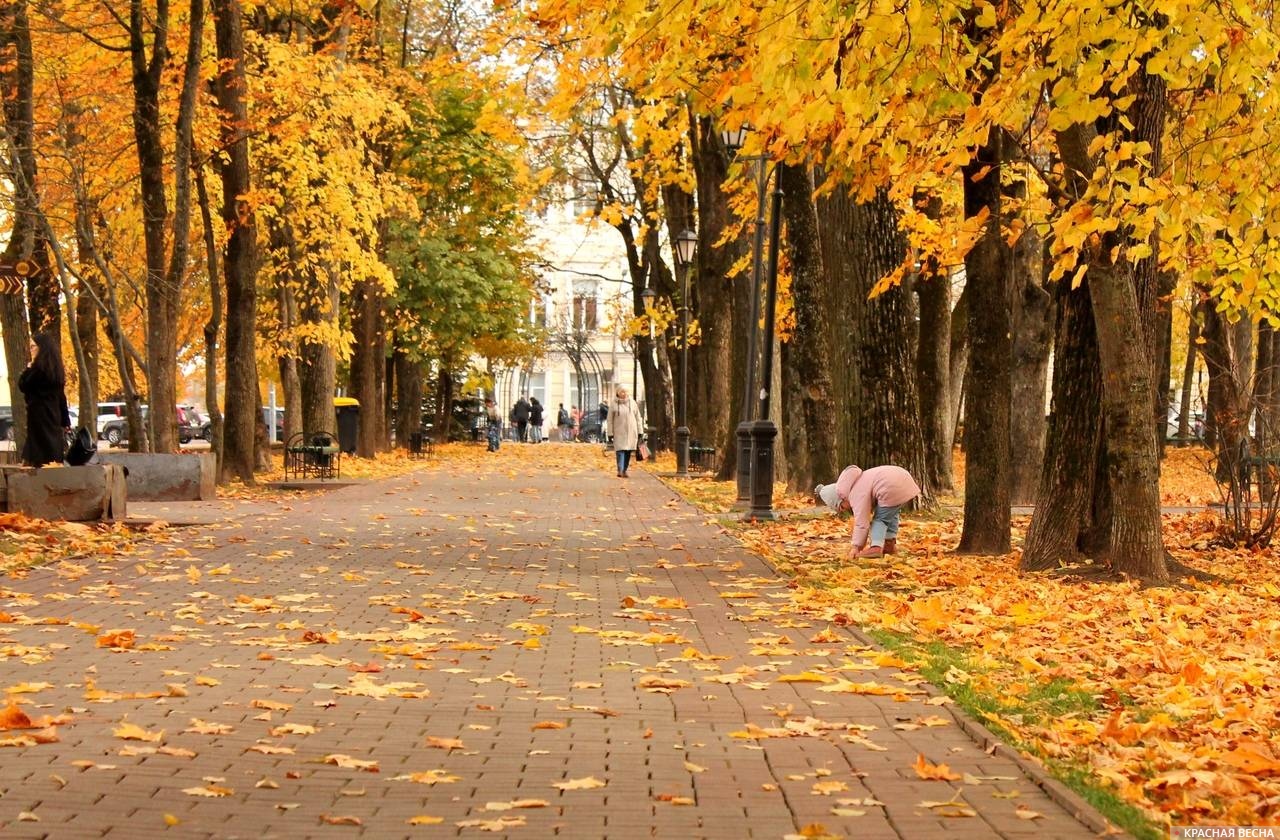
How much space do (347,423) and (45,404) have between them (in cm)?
2100

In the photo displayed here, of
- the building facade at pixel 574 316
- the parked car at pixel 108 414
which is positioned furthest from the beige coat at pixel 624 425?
the building facade at pixel 574 316

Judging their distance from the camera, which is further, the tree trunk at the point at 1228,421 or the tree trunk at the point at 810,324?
the tree trunk at the point at 810,324

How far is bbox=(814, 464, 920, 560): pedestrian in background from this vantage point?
14.3 metres

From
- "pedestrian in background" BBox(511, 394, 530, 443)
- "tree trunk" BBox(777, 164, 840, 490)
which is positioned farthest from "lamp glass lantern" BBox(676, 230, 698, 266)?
"pedestrian in background" BBox(511, 394, 530, 443)

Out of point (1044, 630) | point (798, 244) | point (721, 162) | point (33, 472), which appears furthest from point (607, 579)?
point (721, 162)

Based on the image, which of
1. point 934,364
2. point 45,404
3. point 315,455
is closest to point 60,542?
point 45,404

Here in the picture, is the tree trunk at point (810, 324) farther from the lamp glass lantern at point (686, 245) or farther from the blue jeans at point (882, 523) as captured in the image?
the lamp glass lantern at point (686, 245)

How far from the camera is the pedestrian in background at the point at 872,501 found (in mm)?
14289

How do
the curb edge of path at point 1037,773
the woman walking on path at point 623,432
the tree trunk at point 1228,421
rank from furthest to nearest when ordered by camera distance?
the woman walking on path at point 623,432 → the tree trunk at point 1228,421 → the curb edge of path at point 1037,773

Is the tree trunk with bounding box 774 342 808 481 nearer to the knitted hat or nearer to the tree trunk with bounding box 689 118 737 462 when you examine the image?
the tree trunk with bounding box 689 118 737 462

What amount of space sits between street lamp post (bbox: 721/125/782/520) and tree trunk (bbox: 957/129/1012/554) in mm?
4174

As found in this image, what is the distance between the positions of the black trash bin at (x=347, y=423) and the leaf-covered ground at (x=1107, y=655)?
24.9 m

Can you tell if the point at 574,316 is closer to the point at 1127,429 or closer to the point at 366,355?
the point at 366,355

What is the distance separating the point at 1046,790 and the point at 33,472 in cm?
1338
